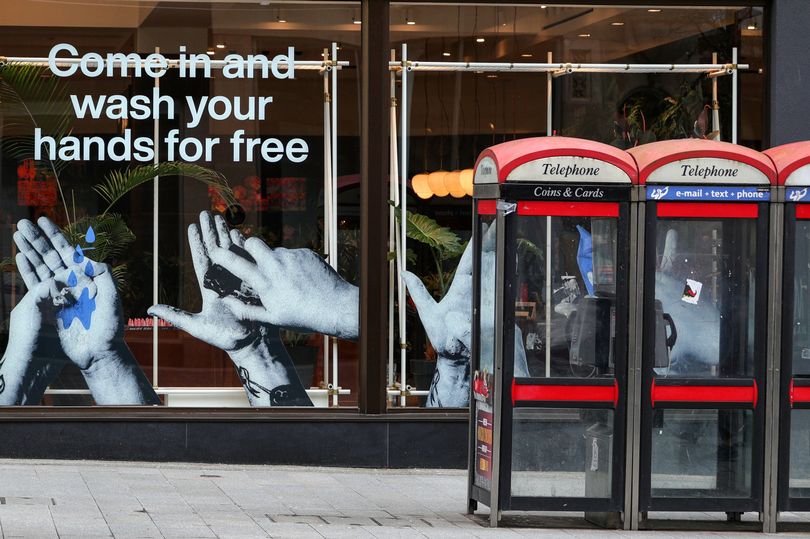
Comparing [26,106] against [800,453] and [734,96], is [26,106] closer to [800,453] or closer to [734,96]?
[734,96]

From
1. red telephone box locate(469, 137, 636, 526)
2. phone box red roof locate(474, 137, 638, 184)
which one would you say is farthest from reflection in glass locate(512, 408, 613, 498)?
phone box red roof locate(474, 137, 638, 184)

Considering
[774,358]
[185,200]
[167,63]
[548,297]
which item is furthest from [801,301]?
[167,63]

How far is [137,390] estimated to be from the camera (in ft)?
37.1

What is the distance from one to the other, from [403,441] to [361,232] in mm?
1914

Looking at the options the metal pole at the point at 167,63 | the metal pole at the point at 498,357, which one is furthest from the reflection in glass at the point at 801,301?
the metal pole at the point at 167,63

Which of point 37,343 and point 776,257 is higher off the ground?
point 776,257

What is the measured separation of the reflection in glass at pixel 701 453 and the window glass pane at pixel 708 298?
0.31 metres

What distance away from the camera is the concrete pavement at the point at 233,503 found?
8273mm

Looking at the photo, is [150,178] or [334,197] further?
[334,197]

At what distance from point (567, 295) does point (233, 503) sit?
9.55 feet

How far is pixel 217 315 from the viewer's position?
37.3 feet

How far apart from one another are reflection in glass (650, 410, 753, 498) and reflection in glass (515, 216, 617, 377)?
2.10 feet

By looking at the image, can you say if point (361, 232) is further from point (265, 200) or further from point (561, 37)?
point (561, 37)

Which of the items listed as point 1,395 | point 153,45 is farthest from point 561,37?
point 1,395
